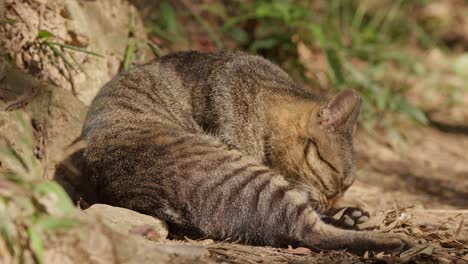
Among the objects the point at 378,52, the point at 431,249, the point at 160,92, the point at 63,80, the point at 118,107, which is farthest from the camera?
the point at 378,52

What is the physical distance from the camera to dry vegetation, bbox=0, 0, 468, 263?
304cm

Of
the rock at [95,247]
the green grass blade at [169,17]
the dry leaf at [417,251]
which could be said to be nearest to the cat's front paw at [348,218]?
the dry leaf at [417,251]

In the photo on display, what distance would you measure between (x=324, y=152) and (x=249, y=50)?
9.74 ft

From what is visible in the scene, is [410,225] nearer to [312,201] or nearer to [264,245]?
[312,201]

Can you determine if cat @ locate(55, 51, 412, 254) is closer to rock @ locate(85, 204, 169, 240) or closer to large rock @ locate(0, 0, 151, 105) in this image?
rock @ locate(85, 204, 169, 240)

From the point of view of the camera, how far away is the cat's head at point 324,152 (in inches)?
182

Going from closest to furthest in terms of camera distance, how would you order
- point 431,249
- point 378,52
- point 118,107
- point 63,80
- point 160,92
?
point 431,249
point 118,107
point 160,92
point 63,80
point 378,52

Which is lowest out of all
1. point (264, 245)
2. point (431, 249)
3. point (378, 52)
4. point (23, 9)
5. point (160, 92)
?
point (264, 245)

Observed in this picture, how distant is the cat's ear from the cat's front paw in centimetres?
61

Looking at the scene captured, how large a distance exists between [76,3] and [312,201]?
267cm

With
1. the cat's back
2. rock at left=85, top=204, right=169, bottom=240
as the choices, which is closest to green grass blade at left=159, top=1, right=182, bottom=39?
the cat's back

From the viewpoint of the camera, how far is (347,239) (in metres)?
3.88

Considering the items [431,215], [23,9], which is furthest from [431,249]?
[23,9]

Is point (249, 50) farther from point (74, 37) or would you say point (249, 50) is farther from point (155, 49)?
point (74, 37)
